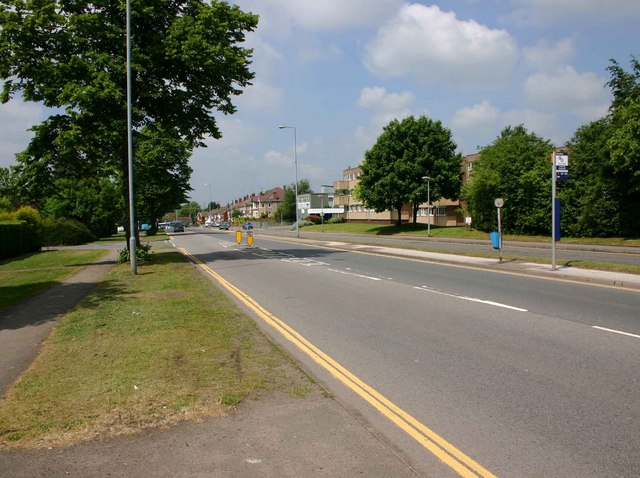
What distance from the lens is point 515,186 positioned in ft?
149

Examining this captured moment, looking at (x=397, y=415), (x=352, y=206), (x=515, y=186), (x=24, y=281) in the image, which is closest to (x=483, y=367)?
(x=397, y=415)

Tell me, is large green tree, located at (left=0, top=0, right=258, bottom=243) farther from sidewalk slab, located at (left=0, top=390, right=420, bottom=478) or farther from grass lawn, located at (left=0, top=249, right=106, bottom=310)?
sidewalk slab, located at (left=0, top=390, right=420, bottom=478)

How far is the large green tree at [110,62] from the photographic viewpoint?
18.8 m

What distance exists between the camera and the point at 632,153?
31.4 m

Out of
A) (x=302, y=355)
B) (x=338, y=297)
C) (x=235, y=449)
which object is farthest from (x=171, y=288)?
(x=235, y=449)

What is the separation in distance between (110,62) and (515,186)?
36.5m

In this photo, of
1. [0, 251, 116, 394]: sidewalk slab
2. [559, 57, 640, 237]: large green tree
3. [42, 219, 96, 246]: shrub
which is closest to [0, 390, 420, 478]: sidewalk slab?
[0, 251, 116, 394]: sidewalk slab

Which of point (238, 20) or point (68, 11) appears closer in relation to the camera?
point (68, 11)

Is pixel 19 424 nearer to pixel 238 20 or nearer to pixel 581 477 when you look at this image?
pixel 581 477

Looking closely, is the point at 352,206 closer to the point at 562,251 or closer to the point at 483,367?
the point at 562,251

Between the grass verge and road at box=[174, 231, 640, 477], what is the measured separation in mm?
711

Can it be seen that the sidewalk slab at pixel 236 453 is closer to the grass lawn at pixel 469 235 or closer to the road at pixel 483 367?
the road at pixel 483 367

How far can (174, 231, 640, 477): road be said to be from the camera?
4.04 meters

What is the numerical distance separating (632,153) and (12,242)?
121 ft
